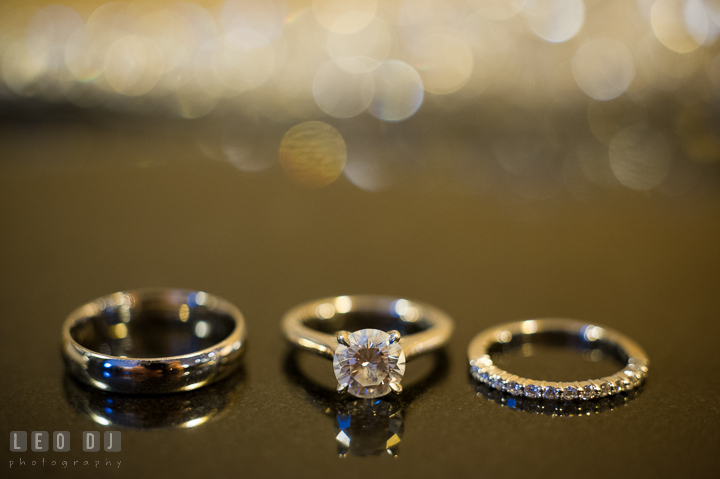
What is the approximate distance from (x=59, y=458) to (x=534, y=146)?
1.56m

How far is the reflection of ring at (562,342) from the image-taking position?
48 centimetres

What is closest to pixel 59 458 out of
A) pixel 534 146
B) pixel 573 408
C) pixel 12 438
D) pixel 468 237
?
pixel 12 438

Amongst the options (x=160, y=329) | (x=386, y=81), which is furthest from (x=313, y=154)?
(x=160, y=329)

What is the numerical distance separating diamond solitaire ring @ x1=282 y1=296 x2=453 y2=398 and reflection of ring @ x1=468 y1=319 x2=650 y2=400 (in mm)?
48

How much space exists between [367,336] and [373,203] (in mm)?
615

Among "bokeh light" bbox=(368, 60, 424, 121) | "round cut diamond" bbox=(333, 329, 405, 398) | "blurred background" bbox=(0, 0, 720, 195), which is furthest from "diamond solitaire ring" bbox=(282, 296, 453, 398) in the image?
"bokeh light" bbox=(368, 60, 424, 121)

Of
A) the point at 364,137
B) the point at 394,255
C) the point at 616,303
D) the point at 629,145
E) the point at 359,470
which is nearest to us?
the point at 359,470

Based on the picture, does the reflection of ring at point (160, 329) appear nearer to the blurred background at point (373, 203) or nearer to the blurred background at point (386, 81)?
the blurred background at point (373, 203)

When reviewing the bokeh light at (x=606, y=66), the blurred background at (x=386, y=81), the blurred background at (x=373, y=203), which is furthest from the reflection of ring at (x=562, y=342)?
Result: the bokeh light at (x=606, y=66)

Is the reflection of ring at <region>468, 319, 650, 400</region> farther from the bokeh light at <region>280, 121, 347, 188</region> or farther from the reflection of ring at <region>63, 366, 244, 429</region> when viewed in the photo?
the bokeh light at <region>280, 121, 347, 188</region>

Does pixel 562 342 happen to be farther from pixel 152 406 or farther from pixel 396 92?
pixel 396 92

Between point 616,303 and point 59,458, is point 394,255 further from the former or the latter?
point 59,458

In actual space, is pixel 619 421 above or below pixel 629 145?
below

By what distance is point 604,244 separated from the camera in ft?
2.98
